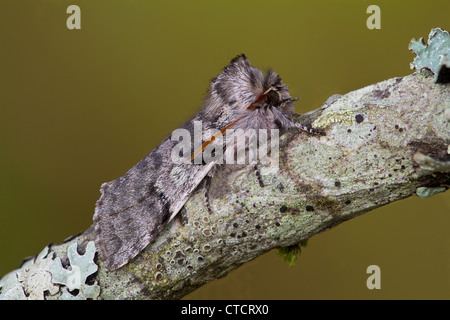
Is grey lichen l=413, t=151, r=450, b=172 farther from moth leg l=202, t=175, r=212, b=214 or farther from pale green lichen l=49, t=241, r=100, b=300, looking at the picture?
pale green lichen l=49, t=241, r=100, b=300

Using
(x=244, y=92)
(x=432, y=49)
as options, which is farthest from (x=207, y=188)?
(x=432, y=49)

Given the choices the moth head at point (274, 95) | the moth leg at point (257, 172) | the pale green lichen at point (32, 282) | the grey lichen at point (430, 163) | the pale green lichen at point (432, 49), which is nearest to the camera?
the grey lichen at point (430, 163)

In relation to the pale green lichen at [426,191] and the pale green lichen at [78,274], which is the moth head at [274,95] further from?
the pale green lichen at [78,274]

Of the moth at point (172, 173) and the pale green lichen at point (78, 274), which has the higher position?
the moth at point (172, 173)

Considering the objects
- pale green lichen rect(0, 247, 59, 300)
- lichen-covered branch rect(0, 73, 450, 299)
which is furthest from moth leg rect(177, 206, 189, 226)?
pale green lichen rect(0, 247, 59, 300)

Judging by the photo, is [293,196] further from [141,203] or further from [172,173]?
[141,203]

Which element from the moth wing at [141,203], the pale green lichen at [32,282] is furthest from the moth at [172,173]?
the pale green lichen at [32,282]
